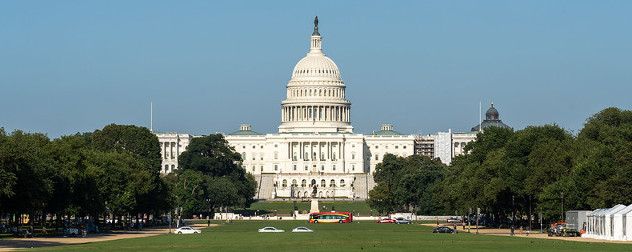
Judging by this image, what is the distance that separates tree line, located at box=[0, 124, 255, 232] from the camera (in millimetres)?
75250

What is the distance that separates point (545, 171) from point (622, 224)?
2559 centimetres

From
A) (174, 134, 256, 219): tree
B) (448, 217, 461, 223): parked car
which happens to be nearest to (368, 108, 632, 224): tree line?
(448, 217, 461, 223): parked car

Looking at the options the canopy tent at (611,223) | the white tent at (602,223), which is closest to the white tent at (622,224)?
the canopy tent at (611,223)

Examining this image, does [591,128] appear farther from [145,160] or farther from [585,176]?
[145,160]

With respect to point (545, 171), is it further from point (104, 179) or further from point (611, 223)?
point (104, 179)

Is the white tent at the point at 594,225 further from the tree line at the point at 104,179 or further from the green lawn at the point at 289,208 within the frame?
the green lawn at the point at 289,208

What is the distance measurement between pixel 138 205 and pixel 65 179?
2407 cm

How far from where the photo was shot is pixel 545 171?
95.4 m

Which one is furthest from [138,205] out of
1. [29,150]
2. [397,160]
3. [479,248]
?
[397,160]

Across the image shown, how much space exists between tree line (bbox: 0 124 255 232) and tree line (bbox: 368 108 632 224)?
96.2ft

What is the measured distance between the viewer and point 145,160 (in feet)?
424

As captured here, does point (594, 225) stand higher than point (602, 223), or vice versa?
point (602, 223)

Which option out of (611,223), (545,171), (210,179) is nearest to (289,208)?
(210,179)

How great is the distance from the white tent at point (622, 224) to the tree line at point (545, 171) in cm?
909
